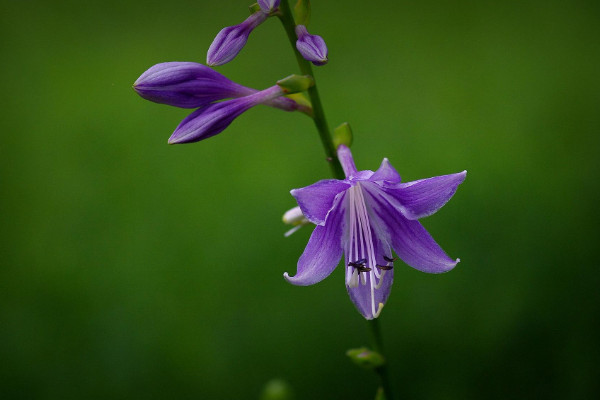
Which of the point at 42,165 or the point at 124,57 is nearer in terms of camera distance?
the point at 42,165

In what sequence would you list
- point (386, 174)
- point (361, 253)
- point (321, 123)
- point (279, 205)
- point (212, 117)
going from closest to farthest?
point (386, 174), point (212, 117), point (321, 123), point (361, 253), point (279, 205)

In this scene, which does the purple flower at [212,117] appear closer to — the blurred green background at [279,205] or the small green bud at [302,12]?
the small green bud at [302,12]

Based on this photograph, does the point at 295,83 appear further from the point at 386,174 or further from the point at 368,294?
the point at 368,294

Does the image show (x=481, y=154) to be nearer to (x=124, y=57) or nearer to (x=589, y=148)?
(x=589, y=148)

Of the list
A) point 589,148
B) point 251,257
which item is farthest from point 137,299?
point 589,148

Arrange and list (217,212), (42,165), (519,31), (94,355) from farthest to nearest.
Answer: (519,31) < (42,165) < (217,212) < (94,355)

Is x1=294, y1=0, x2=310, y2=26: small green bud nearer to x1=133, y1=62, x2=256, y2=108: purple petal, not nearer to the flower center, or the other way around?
x1=133, y1=62, x2=256, y2=108: purple petal

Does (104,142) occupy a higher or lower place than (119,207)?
higher

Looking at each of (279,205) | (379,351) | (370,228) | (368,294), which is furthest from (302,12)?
(279,205)
